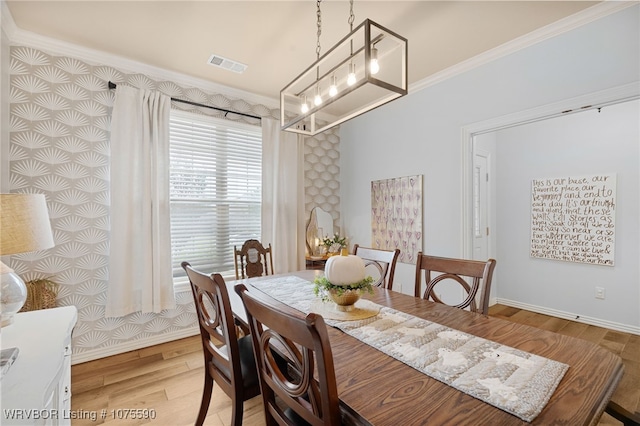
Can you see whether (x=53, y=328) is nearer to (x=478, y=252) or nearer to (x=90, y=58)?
(x=90, y=58)

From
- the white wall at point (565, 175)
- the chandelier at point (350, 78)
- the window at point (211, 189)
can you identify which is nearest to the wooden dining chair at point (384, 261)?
the chandelier at point (350, 78)

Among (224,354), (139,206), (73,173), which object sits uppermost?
(73,173)

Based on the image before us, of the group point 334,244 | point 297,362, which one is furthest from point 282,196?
point 297,362

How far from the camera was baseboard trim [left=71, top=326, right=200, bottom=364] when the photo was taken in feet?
8.03

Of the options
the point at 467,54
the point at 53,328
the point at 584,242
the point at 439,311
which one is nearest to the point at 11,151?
the point at 53,328

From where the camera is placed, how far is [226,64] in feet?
8.93

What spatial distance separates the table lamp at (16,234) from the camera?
1096 millimetres

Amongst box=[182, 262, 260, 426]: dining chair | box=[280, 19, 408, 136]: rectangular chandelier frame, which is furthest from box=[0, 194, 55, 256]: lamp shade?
box=[280, 19, 408, 136]: rectangular chandelier frame

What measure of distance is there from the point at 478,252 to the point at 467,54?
2408mm

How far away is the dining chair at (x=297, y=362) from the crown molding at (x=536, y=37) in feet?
9.21

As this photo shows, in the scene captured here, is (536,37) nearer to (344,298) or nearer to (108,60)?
(344,298)

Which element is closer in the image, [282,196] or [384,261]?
[384,261]

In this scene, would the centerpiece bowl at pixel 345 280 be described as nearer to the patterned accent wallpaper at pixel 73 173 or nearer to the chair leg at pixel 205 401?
the chair leg at pixel 205 401

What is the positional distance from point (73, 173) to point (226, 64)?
65.1 inches
